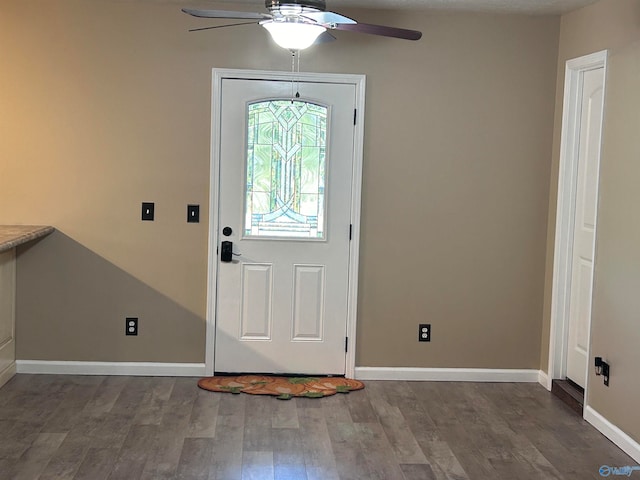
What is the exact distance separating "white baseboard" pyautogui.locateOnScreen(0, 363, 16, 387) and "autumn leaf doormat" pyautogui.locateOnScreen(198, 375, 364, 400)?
118 centimetres

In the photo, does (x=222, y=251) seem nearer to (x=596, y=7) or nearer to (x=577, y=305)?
(x=577, y=305)

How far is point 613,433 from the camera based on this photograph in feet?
14.4

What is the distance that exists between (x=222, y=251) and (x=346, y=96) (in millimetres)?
1276

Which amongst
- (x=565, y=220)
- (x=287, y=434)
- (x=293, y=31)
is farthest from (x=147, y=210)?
(x=565, y=220)

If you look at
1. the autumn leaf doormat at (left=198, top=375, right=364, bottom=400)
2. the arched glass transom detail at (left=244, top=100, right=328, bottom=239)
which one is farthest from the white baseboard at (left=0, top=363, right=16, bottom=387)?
the arched glass transom detail at (left=244, top=100, right=328, bottom=239)

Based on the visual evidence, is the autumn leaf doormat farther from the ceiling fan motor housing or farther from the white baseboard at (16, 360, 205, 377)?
the ceiling fan motor housing

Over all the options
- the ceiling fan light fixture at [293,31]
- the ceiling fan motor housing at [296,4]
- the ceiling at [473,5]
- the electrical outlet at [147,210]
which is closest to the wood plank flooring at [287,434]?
the electrical outlet at [147,210]

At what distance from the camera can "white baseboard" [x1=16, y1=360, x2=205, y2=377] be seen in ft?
17.5

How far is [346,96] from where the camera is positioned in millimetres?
5301

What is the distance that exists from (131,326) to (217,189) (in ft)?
3.46

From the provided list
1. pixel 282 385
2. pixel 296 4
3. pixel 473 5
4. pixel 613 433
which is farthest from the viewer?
pixel 282 385

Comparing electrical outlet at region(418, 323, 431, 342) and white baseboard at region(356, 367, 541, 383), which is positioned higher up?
electrical outlet at region(418, 323, 431, 342)

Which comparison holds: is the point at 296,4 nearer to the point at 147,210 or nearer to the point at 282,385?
the point at 147,210

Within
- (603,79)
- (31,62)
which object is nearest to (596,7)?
(603,79)
